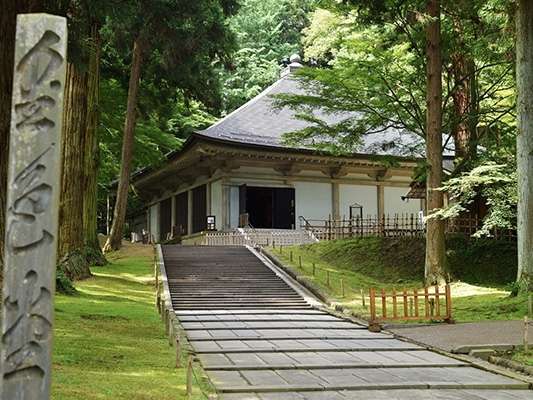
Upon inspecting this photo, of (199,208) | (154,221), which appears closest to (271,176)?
(199,208)

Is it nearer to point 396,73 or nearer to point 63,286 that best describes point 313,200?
point 396,73

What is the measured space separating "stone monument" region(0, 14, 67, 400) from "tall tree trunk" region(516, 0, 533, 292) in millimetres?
11927

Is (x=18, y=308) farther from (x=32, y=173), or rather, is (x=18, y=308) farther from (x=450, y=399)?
(x=450, y=399)

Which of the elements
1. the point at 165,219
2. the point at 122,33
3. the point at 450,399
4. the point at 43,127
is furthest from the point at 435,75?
the point at 165,219

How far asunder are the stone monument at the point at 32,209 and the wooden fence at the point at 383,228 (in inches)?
735

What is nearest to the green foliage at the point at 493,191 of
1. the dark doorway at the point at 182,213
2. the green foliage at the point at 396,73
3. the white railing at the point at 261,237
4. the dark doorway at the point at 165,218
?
the green foliage at the point at 396,73

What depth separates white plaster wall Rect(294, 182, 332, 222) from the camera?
2895 centimetres

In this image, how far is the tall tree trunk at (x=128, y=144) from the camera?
22.8m

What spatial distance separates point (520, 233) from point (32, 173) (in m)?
12.1

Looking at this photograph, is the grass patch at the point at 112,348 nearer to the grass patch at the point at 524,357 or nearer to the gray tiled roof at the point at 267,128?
the grass patch at the point at 524,357

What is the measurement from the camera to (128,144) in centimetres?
2352

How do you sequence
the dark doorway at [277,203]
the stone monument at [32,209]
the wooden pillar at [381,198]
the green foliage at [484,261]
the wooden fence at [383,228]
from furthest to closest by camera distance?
1. the wooden pillar at [381,198]
2. the dark doorway at [277,203]
3. the wooden fence at [383,228]
4. the green foliage at [484,261]
5. the stone monument at [32,209]

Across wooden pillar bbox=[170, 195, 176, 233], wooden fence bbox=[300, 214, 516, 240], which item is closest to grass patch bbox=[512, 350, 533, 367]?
wooden fence bbox=[300, 214, 516, 240]

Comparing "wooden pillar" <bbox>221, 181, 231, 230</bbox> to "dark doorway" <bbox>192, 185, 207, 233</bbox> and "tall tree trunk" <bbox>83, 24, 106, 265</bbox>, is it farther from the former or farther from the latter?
"tall tree trunk" <bbox>83, 24, 106, 265</bbox>
